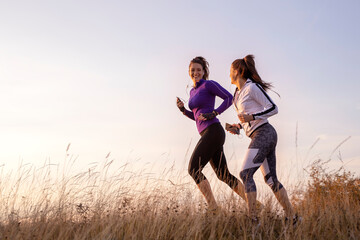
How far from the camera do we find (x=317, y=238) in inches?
183

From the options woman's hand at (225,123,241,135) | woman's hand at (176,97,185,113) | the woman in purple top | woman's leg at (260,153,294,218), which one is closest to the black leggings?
the woman in purple top

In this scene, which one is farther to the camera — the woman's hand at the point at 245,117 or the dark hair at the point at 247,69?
the dark hair at the point at 247,69

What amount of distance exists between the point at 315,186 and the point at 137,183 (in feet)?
13.8

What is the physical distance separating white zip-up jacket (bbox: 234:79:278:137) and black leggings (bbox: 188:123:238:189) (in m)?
0.70

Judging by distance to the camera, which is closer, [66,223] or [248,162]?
[248,162]

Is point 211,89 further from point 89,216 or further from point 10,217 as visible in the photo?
point 10,217

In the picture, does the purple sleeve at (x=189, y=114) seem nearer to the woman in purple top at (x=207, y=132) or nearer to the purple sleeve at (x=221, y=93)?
the woman in purple top at (x=207, y=132)

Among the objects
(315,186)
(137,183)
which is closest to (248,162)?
(137,183)

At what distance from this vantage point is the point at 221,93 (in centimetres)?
567

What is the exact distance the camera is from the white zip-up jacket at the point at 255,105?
452 centimetres

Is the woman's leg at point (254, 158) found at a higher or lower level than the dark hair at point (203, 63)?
lower

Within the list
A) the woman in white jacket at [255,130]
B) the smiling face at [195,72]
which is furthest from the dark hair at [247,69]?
the smiling face at [195,72]

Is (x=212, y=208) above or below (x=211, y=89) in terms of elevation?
below

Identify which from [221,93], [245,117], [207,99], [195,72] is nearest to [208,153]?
[207,99]
